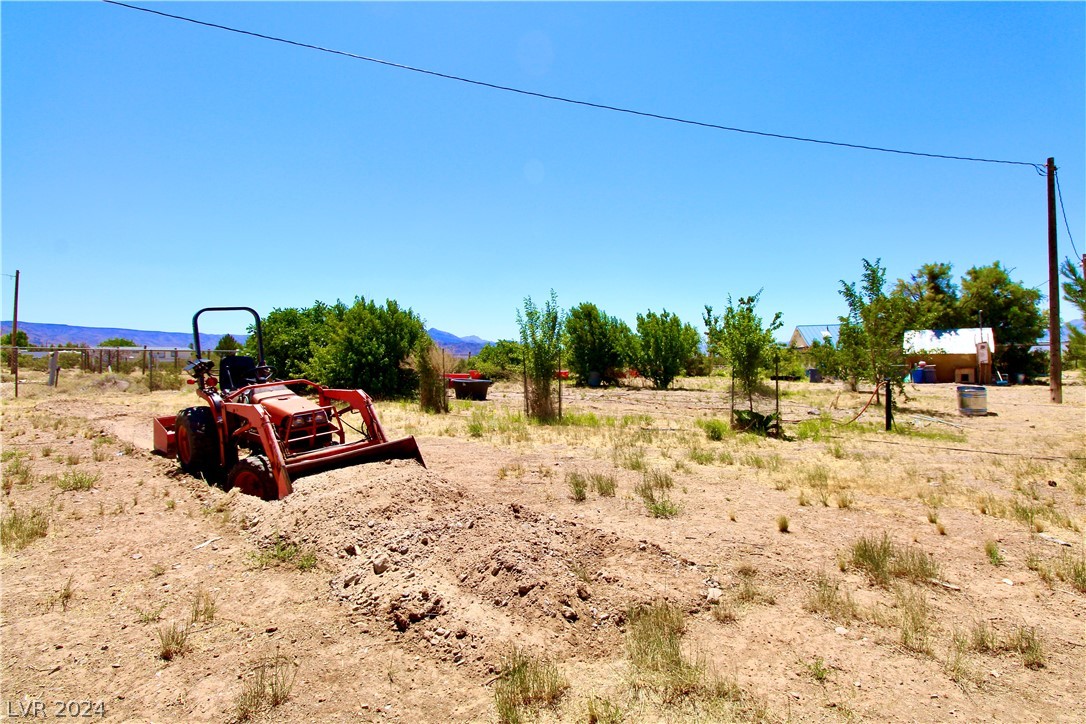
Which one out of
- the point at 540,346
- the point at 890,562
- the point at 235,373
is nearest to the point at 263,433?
the point at 235,373

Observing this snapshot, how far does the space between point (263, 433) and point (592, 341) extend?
30126 mm

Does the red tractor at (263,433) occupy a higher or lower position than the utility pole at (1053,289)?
lower

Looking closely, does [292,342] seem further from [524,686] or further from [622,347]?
[524,686]

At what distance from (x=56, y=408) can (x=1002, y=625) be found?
74.3ft

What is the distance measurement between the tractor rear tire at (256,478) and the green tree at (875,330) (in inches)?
700

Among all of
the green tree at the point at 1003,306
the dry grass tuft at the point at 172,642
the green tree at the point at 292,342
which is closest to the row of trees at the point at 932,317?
the green tree at the point at 1003,306

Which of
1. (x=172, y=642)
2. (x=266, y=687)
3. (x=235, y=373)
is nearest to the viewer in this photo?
(x=266, y=687)

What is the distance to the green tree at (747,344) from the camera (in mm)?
14703

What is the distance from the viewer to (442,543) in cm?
497

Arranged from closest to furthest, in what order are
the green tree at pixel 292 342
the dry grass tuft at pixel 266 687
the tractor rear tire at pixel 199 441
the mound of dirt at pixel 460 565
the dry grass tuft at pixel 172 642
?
the dry grass tuft at pixel 266 687, the dry grass tuft at pixel 172 642, the mound of dirt at pixel 460 565, the tractor rear tire at pixel 199 441, the green tree at pixel 292 342

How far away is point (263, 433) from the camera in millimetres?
6414

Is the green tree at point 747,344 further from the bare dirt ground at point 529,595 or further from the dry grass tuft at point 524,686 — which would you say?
the dry grass tuft at point 524,686

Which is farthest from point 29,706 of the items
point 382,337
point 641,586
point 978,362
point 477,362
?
point 978,362

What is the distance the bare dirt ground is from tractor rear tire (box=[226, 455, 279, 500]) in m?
0.19
